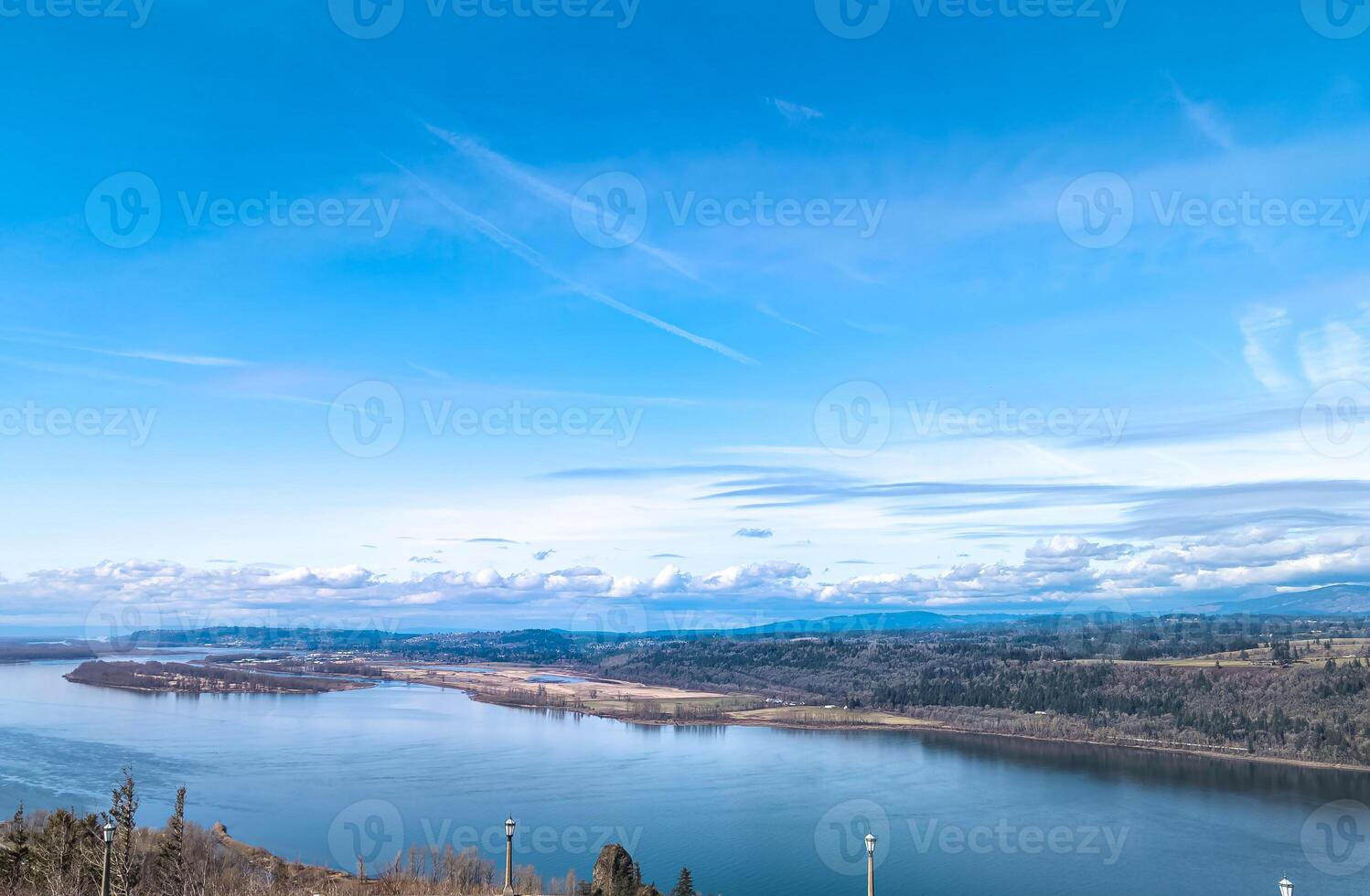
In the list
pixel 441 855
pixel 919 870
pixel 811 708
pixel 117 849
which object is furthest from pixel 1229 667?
pixel 117 849

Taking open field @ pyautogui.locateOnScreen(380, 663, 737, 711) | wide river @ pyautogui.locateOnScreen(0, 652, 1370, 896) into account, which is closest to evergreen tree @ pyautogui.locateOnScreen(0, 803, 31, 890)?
wide river @ pyautogui.locateOnScreen(0, 652, 1370, 896)

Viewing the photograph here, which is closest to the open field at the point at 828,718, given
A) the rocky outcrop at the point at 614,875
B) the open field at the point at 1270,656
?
the open field at the point at 1270,656

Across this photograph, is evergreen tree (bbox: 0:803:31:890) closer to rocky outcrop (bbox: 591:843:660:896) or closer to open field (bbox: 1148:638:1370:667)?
rocky outcrop (bbox: 591:843:660:896)

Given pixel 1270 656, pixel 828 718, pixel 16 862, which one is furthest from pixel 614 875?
pixel 1270 656

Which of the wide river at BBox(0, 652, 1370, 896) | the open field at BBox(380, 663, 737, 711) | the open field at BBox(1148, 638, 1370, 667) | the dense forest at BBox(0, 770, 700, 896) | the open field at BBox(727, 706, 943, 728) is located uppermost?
the dense forest at BBox(0, 770, 700, 896)

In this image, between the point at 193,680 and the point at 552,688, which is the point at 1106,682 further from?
the point at 193,680

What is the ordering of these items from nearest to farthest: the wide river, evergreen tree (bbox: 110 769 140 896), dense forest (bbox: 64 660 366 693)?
evergreen tree (bbox: 110 769 140 896), the wide river, dense forest (bbox: 64 660 366 693)

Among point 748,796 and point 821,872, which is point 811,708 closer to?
point 748,796

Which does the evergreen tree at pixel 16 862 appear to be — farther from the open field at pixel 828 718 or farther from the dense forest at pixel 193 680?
the dense forest at pixel 193 680
